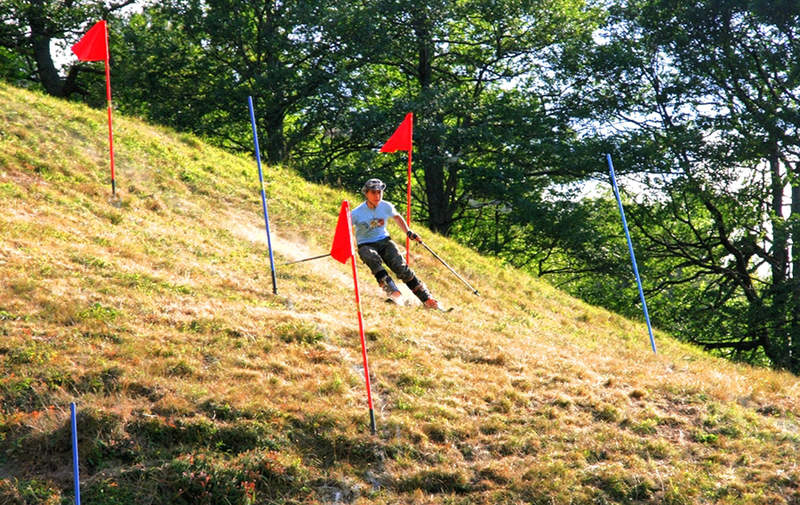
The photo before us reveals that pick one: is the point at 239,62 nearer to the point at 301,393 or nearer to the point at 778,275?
the point at 778,275

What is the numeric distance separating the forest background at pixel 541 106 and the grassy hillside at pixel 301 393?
438 inches

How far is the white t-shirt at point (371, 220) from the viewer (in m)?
12.8

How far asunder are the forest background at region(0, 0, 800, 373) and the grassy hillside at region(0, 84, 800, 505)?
1113 cm

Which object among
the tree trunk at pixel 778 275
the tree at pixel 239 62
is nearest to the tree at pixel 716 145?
the tree trunk at pixel 778 275

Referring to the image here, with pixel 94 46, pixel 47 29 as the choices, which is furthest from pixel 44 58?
pixel 94 46

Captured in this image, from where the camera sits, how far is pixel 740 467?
8.63 metres

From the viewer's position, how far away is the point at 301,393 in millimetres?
9000

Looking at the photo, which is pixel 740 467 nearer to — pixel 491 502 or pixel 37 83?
pixel 491 502

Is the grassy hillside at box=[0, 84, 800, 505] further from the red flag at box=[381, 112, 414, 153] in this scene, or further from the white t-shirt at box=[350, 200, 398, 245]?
the red flag at box=[381, 112, 414, 153]

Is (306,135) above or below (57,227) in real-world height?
above

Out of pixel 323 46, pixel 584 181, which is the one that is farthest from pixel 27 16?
pixel 584 181

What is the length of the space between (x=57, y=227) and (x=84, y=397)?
224 inches

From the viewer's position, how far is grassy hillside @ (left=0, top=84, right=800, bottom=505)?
25.5ft

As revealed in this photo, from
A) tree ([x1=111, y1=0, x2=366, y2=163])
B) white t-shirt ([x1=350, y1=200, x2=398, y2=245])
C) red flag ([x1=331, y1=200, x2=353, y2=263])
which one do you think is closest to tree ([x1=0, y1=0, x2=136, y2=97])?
tree ([x1=111, y1=0, x2=366, y2=163])
